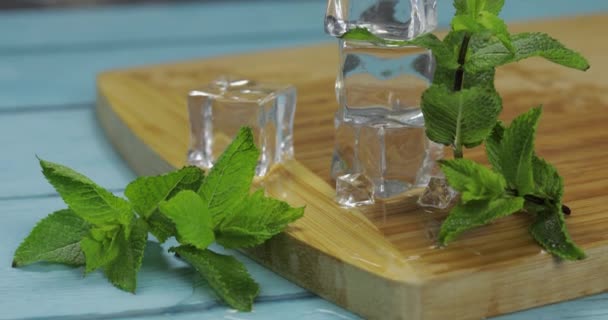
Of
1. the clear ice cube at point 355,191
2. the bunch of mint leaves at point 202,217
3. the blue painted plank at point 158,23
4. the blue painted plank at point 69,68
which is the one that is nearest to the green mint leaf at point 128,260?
the bunch of mint leaves at point 202,217

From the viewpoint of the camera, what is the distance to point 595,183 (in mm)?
632

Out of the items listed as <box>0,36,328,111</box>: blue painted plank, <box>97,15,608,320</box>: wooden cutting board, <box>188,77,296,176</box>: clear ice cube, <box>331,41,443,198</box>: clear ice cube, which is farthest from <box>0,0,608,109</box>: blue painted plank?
<box>331,41,443,198</box>: clear ice cube

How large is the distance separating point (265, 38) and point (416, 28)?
619 mm

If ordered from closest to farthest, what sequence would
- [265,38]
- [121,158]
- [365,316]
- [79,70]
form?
[365,316] → [121,158] → [79,70] → [265,38]

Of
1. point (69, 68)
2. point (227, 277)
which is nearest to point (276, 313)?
point (227, 277)

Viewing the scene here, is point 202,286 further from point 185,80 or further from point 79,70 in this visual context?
point 79,70

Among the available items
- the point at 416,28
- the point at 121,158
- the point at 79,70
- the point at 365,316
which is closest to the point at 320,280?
the point at 365,316

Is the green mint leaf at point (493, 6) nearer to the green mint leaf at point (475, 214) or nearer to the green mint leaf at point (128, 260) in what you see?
the green mint leaf at point (475, 214)

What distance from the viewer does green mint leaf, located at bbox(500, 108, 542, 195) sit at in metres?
0.53

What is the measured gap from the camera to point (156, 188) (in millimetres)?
568

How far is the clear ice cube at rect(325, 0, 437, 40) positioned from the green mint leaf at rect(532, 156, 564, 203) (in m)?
0.09

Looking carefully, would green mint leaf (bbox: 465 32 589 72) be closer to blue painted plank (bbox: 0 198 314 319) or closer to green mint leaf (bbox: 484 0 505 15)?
green mint leaf (bbox: 484 0 505 15)

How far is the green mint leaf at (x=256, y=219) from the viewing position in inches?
21.9

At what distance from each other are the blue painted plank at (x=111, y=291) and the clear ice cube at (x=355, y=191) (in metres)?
0.06
